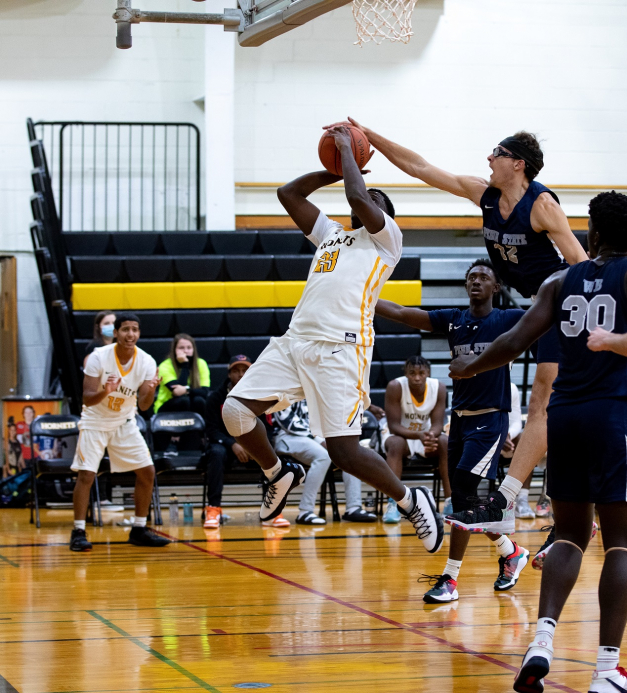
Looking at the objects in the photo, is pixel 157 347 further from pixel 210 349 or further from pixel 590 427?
pixel 590 427

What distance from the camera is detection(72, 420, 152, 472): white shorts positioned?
25.3ft

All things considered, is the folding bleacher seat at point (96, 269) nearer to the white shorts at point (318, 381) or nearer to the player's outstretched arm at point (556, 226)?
the white shorts at point (318, 381)

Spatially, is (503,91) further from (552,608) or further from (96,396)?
(552,608)

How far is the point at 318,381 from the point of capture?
478cm

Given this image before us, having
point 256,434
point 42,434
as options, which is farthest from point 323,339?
point 42,434

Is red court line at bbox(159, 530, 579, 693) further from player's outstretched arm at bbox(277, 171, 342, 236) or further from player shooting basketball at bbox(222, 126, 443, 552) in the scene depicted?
player's outstretched arm at bbox(277, 171, 342, 236)

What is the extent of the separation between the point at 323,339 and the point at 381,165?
900 cm

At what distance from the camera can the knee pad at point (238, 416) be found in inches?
188

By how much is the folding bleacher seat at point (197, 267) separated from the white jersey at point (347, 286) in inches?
276

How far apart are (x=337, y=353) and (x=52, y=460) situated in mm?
4772

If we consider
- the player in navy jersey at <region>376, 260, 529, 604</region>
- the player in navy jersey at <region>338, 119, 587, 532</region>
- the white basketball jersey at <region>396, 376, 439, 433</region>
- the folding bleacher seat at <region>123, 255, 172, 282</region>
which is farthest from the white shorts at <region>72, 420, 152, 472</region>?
the folding bleacher seat at <region>123, 255, 172, 282</region>

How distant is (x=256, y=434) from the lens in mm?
4871

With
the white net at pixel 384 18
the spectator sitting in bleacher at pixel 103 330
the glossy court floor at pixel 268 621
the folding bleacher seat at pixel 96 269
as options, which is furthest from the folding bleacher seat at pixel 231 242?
the glossy court floor at pixel 268 621

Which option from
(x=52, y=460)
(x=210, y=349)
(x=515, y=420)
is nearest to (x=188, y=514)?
(x=52, y=460)
